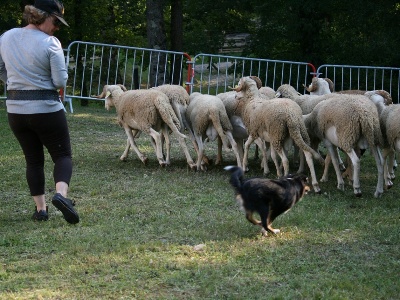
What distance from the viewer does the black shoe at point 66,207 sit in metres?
7.23

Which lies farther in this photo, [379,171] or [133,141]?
[133,141]

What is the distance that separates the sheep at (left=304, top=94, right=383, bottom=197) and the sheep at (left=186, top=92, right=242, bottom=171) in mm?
1701

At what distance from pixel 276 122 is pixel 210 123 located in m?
1.58

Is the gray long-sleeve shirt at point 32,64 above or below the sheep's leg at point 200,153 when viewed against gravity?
above

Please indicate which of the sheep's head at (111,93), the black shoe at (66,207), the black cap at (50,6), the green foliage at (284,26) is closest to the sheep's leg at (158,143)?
the sheep's head at (111,93)

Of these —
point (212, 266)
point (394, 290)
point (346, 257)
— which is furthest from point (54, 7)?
point (394, 290)

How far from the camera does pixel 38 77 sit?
7270mm

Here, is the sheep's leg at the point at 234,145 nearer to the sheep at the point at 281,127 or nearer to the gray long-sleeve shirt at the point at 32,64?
the sheep at the point at 281,127

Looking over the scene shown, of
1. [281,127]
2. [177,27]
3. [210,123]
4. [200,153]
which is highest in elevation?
[177,27]

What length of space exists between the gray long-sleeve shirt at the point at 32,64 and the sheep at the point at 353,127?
370 cm

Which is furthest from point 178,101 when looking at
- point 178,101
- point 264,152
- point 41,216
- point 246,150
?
point 41,216

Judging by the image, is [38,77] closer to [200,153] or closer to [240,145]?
[200,153]

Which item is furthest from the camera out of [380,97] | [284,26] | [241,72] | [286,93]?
[284,26]

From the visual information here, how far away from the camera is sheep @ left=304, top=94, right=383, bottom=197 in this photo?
922 centimetres
